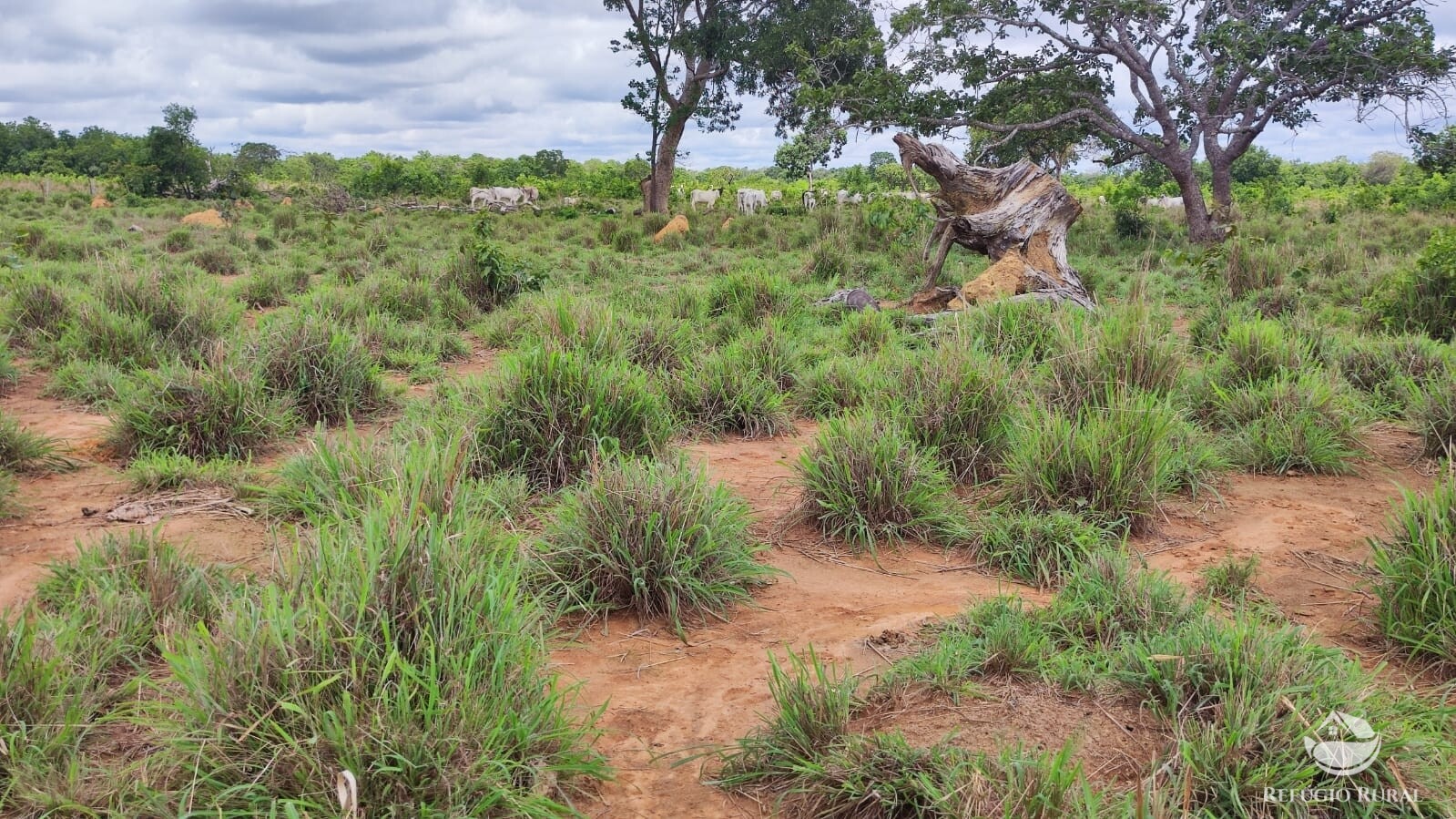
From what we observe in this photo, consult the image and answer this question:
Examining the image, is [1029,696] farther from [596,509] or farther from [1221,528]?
[1221,528]

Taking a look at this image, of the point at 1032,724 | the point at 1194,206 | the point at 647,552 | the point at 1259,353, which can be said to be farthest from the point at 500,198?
the point at 1032,724

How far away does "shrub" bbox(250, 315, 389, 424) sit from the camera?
5.28m

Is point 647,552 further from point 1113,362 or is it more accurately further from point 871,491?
point 1113,362

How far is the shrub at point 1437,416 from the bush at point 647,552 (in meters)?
3.45

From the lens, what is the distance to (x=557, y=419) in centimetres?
435

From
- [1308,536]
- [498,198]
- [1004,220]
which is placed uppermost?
[498,198]

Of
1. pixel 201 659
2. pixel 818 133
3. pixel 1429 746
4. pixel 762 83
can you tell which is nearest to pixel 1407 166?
pixel 762 83

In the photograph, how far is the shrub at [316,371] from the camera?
5277 millimetres

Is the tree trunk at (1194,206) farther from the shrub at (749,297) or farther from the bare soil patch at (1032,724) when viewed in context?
the bare soil patch at (1032,724)

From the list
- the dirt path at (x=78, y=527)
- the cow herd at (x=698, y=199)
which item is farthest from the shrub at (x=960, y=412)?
the cow herd at (x=698, y=199)

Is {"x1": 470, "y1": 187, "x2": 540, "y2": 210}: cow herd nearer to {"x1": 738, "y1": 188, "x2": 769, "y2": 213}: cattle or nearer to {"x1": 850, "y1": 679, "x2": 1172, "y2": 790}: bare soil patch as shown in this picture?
{"x1": 738, "y1": 188, "x2": 769, "y2": 213}: cattle

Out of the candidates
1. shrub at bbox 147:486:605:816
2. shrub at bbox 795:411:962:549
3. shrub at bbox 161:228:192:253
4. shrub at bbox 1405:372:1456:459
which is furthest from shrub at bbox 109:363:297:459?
shrub at bbox 161:228:192:253

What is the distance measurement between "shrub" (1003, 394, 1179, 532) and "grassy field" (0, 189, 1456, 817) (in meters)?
0.02

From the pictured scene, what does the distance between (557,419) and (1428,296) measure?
257 inches
